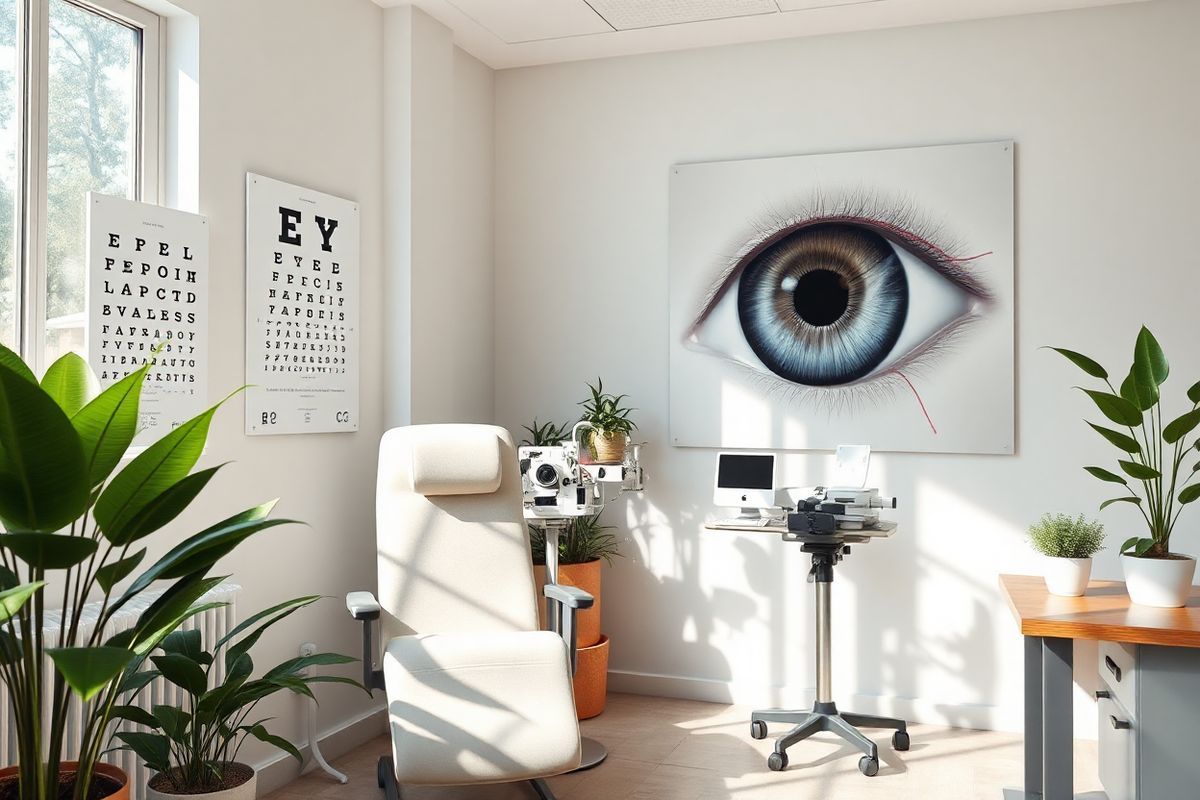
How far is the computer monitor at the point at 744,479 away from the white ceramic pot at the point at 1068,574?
3.38ft

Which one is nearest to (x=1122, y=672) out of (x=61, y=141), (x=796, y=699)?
(x=796, y=699)

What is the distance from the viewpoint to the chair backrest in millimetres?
3086

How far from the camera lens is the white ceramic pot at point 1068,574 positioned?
2.79 m

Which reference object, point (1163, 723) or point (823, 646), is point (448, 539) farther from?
point (1163, 723)

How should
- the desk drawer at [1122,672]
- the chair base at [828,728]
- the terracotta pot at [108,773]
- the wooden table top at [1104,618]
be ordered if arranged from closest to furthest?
the terracotta pot at [108,773]
the wooden table top at [1104,618]
the desk drawer at [1122,672]
the chair base at [828,728]

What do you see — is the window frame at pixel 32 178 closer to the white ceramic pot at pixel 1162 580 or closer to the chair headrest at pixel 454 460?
the chair headrest at pixel 454 460

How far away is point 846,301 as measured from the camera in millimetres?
3949

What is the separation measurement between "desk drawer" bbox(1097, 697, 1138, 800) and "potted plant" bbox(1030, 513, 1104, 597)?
0.32m

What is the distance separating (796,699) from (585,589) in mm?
952

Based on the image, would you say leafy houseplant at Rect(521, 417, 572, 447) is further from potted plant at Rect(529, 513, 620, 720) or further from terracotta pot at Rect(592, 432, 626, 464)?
potted plant at Rect(529, 513, 620, 720)

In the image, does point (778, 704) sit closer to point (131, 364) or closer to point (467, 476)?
point (467, 476)

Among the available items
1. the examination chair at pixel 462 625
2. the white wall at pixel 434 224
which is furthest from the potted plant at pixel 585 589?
the white wall at pixel 434 224

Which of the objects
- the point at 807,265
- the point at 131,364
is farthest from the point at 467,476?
the point at 807,265

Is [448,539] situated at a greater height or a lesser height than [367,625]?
greater
